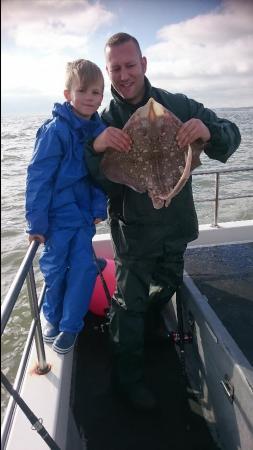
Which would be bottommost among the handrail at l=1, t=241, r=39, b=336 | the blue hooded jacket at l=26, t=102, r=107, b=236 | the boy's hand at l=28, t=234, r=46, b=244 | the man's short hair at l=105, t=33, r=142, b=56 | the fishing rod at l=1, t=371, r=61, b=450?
the fishing rod at l=1, t=371, r=61, b=450

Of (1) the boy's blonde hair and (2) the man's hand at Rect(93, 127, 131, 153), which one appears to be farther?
(1) the boy's blonde hair

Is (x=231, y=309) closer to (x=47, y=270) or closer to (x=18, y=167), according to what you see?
(x=47, y=270)

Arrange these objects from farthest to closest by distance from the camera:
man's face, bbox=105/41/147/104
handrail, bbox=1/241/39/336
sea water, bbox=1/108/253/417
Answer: sea water, bbox=1/108/253/417, man's face, bbox=105/41/147/104, handrail, bbox=1/241/39/336

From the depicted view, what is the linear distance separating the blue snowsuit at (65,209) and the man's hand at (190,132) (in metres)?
0.74

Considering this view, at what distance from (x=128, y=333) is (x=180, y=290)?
59 centimetres

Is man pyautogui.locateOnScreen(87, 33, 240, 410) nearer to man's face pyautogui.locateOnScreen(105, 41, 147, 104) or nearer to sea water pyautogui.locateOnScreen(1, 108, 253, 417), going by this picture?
man's face pyautogui.locateOnScreen(105, 41, 147, 104)

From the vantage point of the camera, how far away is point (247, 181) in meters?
12.9

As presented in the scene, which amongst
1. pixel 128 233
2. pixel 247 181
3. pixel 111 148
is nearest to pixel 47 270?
pixel 128 233

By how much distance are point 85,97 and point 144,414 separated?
240 cm

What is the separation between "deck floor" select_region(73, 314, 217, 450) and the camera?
107 inches

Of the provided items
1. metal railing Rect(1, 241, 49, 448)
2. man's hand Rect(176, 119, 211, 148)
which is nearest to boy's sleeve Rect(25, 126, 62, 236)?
metal railing Rect(1, 241, 49, 448)

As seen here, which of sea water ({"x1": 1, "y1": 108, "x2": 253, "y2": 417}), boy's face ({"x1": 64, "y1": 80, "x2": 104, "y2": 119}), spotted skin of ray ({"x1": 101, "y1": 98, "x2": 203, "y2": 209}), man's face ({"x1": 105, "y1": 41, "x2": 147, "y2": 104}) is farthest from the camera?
sea water ({"x1": 1, "y1": 108, "x2": 253, "y2": 417})

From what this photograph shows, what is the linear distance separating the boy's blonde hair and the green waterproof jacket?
15 cm

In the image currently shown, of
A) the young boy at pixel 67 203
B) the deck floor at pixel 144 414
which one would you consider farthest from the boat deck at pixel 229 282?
the young boy at pixel 67 203
